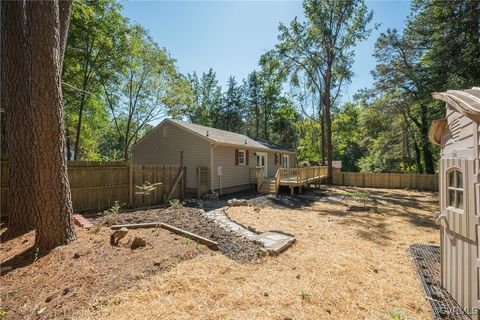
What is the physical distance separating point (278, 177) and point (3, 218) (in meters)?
11.1

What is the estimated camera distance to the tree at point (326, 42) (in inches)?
730

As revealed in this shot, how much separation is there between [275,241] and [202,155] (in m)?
8.58

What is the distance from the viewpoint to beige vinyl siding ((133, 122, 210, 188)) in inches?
510

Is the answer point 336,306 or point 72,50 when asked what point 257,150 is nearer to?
point 72,50

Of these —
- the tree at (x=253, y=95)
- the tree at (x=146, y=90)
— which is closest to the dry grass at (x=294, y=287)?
the tree at (x=146, y=90)

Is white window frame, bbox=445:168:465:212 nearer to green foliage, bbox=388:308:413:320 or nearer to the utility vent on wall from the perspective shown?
the utility vent on wall

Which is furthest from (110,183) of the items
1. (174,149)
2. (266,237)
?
(266,237)

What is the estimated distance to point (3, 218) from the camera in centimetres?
597

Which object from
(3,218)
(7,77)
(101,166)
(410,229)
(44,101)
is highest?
(7,77)

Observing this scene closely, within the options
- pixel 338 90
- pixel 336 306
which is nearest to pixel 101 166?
pixel 336 306

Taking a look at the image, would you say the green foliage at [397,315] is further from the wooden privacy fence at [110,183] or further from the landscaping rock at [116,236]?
the wooden privacy fence at [110,183]

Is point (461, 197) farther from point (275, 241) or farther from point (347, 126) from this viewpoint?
point (347, 126)

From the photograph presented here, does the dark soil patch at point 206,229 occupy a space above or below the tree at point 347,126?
below

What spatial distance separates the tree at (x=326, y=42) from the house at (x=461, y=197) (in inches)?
638
